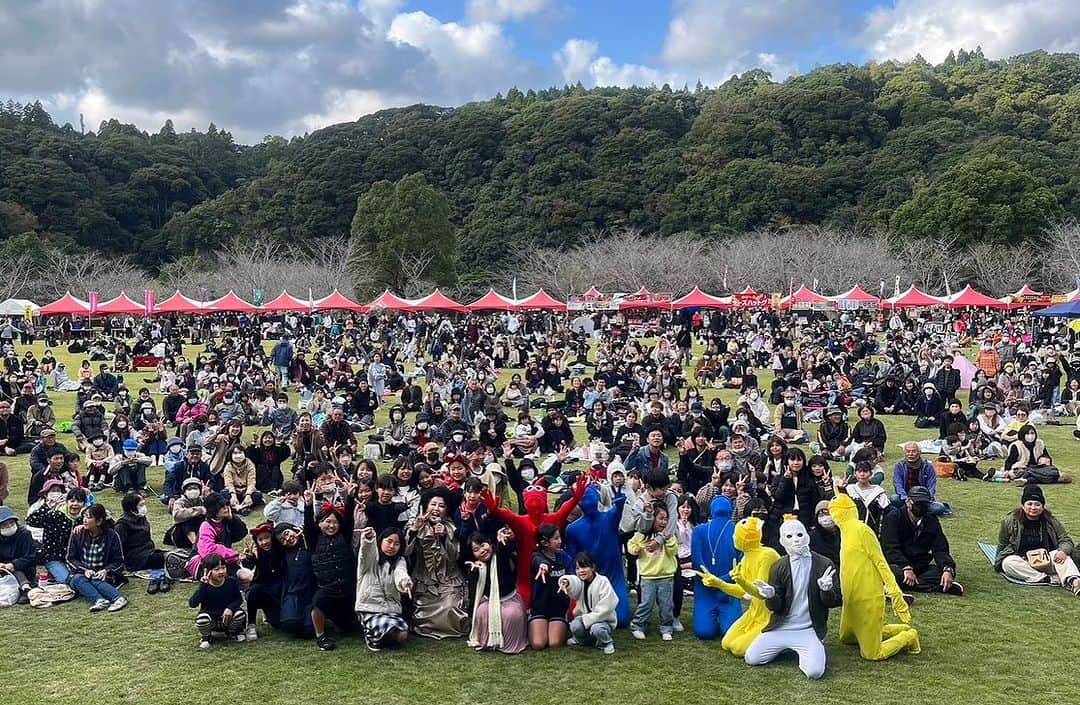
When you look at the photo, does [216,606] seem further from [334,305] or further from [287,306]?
[287,306]

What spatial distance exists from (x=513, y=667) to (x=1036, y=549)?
448 cm

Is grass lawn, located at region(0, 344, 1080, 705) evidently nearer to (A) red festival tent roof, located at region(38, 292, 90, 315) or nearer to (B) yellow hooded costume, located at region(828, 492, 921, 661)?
(B) yellow hooded costume, located at region(828, 492, 921, 661)

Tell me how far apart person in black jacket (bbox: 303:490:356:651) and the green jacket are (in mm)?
5218

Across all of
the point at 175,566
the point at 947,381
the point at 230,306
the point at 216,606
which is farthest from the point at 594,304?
the point at 216,606

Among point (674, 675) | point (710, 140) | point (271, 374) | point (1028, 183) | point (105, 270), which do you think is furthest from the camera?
point (710, 140)

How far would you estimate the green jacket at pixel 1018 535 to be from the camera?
762 centimetres

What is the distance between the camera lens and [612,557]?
666cm

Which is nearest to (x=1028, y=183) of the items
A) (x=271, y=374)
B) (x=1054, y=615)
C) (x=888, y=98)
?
(x=888, y=98)

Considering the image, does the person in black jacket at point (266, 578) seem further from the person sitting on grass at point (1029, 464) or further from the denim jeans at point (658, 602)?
the person sitting on grass at point (1029, 464)

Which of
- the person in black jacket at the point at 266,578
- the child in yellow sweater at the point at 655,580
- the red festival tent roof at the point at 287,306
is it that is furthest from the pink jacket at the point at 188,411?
the red festival tent roof at the point at 287,306

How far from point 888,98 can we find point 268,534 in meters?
77.6

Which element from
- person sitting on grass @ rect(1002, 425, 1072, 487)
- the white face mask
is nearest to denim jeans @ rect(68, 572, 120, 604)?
the white face mask

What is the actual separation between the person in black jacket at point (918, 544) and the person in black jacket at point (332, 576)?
4.10 metres

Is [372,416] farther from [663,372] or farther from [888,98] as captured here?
[888,98]
